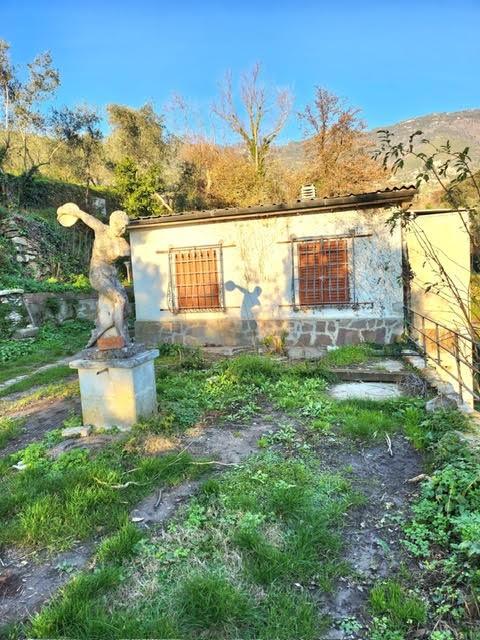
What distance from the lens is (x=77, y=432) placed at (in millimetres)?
4160

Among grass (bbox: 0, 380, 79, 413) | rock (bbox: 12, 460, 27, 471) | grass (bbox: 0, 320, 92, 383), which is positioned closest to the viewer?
rock (bbox: 12, 460, 27, 471)

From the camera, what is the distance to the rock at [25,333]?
9664mm

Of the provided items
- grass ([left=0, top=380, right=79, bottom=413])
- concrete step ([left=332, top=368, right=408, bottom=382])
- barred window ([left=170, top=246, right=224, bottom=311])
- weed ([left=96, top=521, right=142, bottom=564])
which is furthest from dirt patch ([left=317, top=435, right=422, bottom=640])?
barred window ([left=170, top=246, right=224, bottom=311])

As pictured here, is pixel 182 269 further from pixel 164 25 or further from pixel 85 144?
pixel 85 144

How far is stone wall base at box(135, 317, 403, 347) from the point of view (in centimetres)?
805

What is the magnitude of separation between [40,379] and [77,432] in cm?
309

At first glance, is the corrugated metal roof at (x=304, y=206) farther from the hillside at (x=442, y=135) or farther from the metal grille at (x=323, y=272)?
the metal grille at (x=323, y=272)

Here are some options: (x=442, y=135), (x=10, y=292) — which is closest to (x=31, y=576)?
(x=442, y=135)

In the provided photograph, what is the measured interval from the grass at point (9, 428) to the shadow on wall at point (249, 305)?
5.14 meters

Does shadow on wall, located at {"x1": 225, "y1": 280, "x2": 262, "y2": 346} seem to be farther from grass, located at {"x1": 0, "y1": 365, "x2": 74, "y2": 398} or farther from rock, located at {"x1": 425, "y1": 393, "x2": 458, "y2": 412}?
rock, located at {"x1": 425, "y1": 393, "x2": 458, "y2": 412}

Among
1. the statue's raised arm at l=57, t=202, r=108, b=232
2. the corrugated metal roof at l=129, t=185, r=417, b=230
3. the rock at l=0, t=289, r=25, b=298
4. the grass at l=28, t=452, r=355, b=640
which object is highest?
the corrugated metal roof at l=129, t=185, r=417, b=230

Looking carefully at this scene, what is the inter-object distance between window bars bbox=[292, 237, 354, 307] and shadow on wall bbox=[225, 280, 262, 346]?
86cm

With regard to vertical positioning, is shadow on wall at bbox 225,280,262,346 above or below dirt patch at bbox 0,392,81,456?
above

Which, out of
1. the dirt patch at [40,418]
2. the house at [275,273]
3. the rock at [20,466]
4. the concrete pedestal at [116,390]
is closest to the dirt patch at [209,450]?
the concrete pedestal at [116,390]
